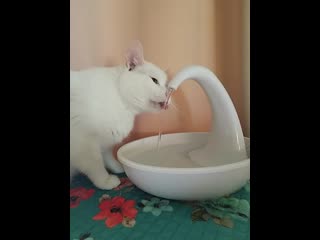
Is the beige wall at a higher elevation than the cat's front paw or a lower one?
higher

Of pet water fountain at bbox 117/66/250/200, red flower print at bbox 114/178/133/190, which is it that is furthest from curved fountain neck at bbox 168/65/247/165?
red flower print at bbox 114/178/133/190

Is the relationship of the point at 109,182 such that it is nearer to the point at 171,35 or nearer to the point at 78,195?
the point at 78,195

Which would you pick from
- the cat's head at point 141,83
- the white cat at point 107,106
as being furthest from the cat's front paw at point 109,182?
the cat's head at point 141,83

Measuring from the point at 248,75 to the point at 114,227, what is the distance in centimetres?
43

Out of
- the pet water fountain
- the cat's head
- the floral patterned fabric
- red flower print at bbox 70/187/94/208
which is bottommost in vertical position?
the floral patterned fabric

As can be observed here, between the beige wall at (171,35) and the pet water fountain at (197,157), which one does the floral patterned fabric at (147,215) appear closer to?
the pet water fountain at (197,157)

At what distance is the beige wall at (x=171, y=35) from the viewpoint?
2.06ft

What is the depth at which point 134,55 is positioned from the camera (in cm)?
66

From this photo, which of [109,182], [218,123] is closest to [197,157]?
[218,123]

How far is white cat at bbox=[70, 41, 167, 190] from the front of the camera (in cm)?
63

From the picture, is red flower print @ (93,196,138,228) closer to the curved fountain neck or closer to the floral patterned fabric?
the floral patterned fabric

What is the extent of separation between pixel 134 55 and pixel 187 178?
29cm
